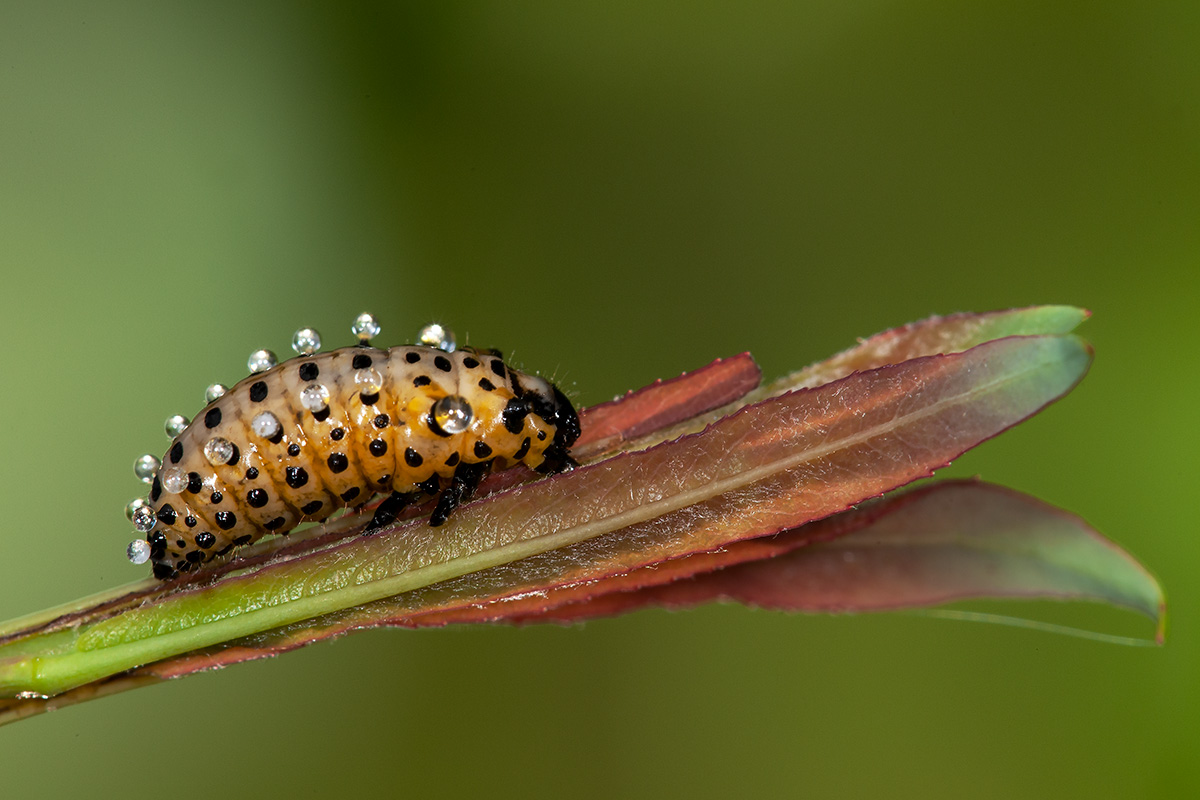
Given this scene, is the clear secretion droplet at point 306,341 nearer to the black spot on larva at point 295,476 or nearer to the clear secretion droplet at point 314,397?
the clear secretion droplet at point 314,397

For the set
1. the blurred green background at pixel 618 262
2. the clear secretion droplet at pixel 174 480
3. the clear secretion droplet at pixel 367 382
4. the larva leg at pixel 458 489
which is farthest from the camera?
the blurred green background at pixel 618 262

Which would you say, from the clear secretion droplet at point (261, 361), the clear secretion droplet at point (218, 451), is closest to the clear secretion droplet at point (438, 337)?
the clear secretion droplet at point (261, 361)

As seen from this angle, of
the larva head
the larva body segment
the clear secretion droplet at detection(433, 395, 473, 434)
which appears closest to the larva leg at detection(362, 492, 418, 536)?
the larva body segment

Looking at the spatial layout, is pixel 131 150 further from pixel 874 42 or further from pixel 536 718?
pixel 874 42

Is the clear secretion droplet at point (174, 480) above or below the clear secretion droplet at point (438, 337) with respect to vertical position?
below

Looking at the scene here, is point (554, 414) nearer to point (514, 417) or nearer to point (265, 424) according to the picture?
point (514, 417)

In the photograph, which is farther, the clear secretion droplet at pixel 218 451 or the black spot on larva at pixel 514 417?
the black spot on larva at pixel 514 417

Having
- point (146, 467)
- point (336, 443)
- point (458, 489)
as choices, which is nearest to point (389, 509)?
point (458, 489)
